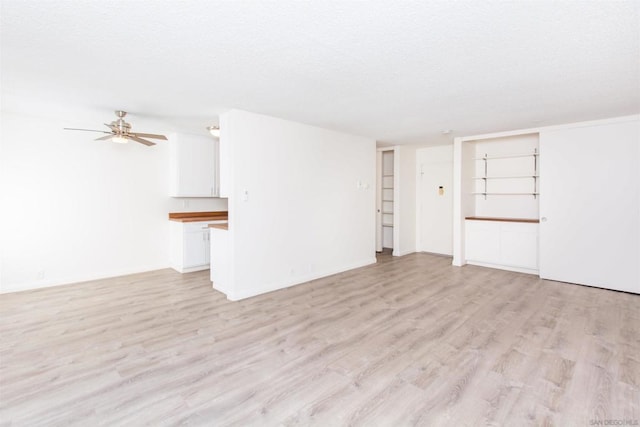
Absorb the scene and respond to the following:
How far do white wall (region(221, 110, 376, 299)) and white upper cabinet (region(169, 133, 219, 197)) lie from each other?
165cm

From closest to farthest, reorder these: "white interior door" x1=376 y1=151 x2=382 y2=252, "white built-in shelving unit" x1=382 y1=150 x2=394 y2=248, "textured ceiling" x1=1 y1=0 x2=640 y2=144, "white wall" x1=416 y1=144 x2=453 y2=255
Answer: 1. "textured ceiling" x1=1 y1=0 x2=640 y2=144
2. "white wall" x1=416 y1=144 x2=453 y2=255
3. "white interior door" x1=376 y1=151 x2=382 y2=252
4. "white built-in shelving unit" x1=382 y1=150 x2=394 y2=248

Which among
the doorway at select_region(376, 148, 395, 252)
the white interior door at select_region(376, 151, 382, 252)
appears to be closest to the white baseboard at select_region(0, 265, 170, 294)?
the white interior door at select_region(376, 151, 382, 252)

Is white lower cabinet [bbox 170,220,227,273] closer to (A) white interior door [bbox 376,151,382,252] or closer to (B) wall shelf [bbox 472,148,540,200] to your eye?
(A) white interior door [bbox 376,151,382,252]

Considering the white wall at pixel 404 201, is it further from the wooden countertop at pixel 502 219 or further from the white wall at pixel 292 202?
the wooden countertop at pixel 502 219

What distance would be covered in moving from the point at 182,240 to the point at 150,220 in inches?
30.1

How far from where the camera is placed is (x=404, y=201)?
22.9 ft

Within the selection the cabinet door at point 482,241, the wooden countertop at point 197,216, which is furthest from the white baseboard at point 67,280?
the cabinet door at point 482,241

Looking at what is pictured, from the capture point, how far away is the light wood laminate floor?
75.1 inches

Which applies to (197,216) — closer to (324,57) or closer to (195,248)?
(195,248)

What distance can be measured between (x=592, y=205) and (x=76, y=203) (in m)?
7.67

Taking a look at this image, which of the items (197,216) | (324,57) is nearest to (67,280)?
(197,216)

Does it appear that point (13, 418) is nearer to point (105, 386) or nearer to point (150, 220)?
point (105, 386)

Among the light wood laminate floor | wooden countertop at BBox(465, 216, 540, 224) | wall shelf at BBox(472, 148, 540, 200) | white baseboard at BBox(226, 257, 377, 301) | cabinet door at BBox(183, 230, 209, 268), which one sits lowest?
the light wood laminate floor

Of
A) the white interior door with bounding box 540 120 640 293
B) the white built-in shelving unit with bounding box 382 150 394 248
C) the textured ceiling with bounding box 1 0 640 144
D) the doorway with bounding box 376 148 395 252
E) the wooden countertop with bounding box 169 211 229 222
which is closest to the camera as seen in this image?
the textured ceiling with bounding box 1 0 640 144
